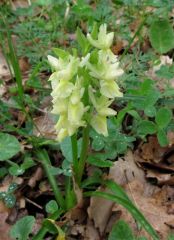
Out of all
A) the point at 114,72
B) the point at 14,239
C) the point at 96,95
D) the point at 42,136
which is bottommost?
the point at 14,239

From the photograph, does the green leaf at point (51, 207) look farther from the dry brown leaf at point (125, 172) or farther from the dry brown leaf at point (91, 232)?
the dry brown leaf at point (125, 172)

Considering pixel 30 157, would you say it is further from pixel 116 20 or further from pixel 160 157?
pixel 116 20

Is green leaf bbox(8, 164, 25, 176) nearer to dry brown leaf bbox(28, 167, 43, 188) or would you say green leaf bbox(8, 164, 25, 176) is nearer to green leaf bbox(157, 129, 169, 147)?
dry brown leaf bbox(28, 167, 43, 188)

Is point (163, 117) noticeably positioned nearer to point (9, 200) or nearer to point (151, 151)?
point (151, 151)

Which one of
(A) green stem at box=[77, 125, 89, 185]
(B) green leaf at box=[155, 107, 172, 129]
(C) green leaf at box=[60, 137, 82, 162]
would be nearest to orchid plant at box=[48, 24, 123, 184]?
(A) green stem at box=[77, 125, 89, 185]

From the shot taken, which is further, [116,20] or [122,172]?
[116,20]

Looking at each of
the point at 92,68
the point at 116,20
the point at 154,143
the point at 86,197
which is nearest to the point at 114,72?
the point at 92,68

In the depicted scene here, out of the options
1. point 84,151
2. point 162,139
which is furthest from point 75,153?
point 162,139
